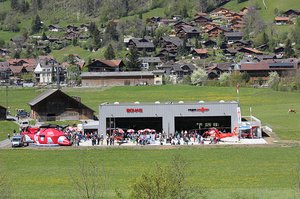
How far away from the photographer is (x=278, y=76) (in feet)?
317

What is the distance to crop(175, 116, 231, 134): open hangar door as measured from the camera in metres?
49.0

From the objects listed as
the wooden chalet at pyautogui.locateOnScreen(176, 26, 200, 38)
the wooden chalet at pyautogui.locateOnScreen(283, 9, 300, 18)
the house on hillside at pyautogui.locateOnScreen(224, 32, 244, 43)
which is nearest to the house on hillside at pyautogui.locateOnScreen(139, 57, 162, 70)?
the wooden chalet at pyautogui.locateOnScreen(176, 26, 200, 38)

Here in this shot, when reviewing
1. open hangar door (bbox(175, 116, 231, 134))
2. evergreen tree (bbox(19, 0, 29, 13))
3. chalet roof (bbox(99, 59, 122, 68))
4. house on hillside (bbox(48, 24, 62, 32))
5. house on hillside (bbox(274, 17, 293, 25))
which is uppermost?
evergreen tree (bbox(19, 0, 29, 13))

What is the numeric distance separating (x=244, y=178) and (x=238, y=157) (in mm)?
6716

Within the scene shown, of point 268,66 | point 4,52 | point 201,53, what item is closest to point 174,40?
point 201,53

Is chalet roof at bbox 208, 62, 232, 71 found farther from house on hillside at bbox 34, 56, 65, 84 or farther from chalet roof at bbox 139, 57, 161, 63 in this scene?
house on hillside at bbox 34, 56, 65, 84

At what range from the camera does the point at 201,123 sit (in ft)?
164

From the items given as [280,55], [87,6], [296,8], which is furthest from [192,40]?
[87,6]

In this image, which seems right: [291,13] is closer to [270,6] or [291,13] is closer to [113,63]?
[270,6]

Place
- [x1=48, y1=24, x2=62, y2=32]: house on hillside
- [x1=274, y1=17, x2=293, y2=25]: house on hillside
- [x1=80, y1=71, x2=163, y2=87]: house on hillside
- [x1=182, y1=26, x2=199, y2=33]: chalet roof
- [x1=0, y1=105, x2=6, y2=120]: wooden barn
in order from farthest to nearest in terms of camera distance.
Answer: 1. [x1=48, y1=24, x2=62, y2=32]: house on hillside
2. [x1=274, y1=17, x2=293, y2=25]: house on hillside
3. [x1=182, y1=26, x2=199, y2=33]: chalet roof
4. [x1=80, y1=71, x2=163, y2=87]: house on hillside
5. [x1=0, y1=105, x2=6, y2=120]: wooden barn

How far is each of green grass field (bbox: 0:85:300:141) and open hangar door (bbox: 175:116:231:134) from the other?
4.58 metres

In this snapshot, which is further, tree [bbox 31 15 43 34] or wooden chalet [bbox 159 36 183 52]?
tree [bbox 31 15 43 34]

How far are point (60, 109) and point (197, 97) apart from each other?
25271 mm

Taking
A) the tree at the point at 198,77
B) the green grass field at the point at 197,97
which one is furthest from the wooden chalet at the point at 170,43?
the green grass field at the point at 197,97
